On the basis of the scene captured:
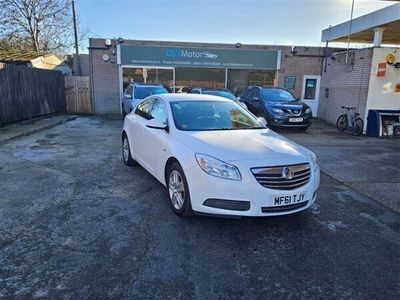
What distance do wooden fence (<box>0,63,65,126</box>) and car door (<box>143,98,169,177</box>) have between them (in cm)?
805

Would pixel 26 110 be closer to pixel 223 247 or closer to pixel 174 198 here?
pixel 174 198

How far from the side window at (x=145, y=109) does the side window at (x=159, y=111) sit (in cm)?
15

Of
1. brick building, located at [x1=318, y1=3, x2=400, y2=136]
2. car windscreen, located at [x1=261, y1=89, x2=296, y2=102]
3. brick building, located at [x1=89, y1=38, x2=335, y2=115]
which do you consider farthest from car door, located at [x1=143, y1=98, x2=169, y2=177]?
brick building, located at [x1=89, y1=38, x2=335, y2=115]

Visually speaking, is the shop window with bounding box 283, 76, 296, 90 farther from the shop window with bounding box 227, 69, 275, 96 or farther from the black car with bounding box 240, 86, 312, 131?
the black car with bounding box 240, 86, 312, 131

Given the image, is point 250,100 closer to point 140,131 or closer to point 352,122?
point 352,122

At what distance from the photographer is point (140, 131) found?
5.57 m

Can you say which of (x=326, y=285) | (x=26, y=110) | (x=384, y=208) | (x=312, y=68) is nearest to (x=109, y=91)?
(x=26, y=110)

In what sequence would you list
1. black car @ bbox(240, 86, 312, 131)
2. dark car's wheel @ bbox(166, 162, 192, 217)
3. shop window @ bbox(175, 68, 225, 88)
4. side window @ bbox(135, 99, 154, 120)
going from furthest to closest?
1. shop window @ bbox(175, 68, 225, 88)
2. black car @ bbox(240, 86, 312, 131)
3. side window @ bbox(135, 99, 154, 120)
4. dark car's wheel @ bbox(166, 162, 192, 217)

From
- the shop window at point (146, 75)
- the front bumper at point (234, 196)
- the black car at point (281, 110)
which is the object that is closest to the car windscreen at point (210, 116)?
the front bumper at point (234, 196)

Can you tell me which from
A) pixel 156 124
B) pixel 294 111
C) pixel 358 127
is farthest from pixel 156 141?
pixel 358 127

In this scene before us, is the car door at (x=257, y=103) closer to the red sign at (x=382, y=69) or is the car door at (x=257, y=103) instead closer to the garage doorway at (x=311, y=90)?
the red sign at (x=382, y=69)

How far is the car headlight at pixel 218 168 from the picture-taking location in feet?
11.5

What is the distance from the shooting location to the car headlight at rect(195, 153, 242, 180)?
3492 mm

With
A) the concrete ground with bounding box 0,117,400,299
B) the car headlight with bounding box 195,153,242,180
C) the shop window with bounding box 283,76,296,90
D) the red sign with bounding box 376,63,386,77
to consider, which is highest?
the red sign with bounding box 376,63,386,77
